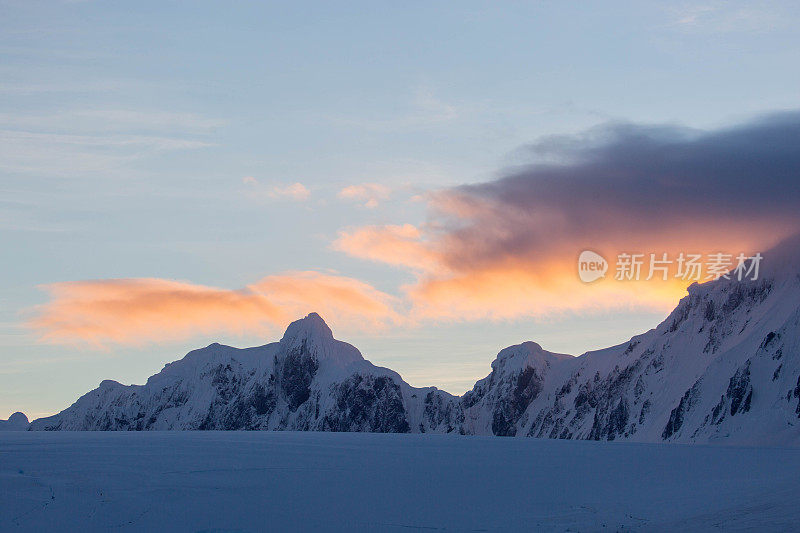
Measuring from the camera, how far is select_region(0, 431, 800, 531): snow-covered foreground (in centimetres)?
3444

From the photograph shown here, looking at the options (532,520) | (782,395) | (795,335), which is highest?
(795,335)

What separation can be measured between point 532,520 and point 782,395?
143187 mm

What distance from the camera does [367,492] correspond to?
43.5 metres

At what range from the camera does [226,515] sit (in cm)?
3566

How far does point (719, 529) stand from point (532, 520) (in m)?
8.00

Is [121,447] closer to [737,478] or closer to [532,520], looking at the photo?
[532,520]

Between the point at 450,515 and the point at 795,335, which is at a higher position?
the point at 795,335

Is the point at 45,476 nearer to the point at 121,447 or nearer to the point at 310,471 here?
the point at 310,471

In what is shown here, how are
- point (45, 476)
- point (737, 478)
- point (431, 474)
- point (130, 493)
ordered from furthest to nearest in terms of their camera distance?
point (431, 474)
point (737, 478)
point (45, 476)
point (130, 493)

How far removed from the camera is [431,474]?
5266 cm

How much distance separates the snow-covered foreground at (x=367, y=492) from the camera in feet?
113

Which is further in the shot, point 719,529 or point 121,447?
point 121,447

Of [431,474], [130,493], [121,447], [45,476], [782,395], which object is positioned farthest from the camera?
[782,395]

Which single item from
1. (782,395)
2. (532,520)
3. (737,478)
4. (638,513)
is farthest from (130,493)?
(782,395)
